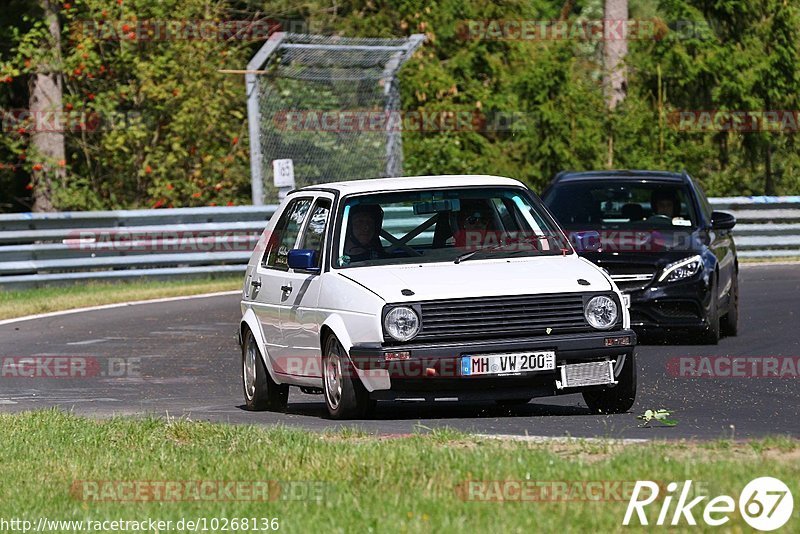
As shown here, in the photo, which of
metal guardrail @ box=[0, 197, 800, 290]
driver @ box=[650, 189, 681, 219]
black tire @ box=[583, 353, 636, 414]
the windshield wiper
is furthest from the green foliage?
black tire @ box=[583, 353, 636, 414]

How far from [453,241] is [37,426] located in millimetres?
3065

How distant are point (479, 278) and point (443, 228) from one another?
3.44ft

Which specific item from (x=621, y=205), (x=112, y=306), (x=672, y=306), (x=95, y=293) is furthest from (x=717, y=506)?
(x=95, y=293)

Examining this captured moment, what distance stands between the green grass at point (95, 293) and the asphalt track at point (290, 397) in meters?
0.78

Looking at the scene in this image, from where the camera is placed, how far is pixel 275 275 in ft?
40.3

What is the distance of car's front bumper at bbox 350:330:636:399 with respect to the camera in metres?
10.3

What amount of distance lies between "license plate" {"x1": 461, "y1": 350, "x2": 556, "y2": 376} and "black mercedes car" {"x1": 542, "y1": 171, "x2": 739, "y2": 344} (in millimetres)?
4826

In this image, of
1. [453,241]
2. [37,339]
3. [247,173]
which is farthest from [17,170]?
[453,241]

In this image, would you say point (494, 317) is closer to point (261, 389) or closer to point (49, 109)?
point (261, 389)

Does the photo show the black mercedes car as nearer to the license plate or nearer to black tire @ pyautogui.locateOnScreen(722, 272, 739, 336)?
black tire @ pyautogui.locateOnScreen(722, 272, 739, 336)

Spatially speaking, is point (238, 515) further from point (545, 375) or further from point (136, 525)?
point (545, 375)

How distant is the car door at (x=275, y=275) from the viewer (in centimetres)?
1203

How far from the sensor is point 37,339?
1811cm

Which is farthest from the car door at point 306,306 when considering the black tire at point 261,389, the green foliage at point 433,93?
the green foliage at point 433,93
